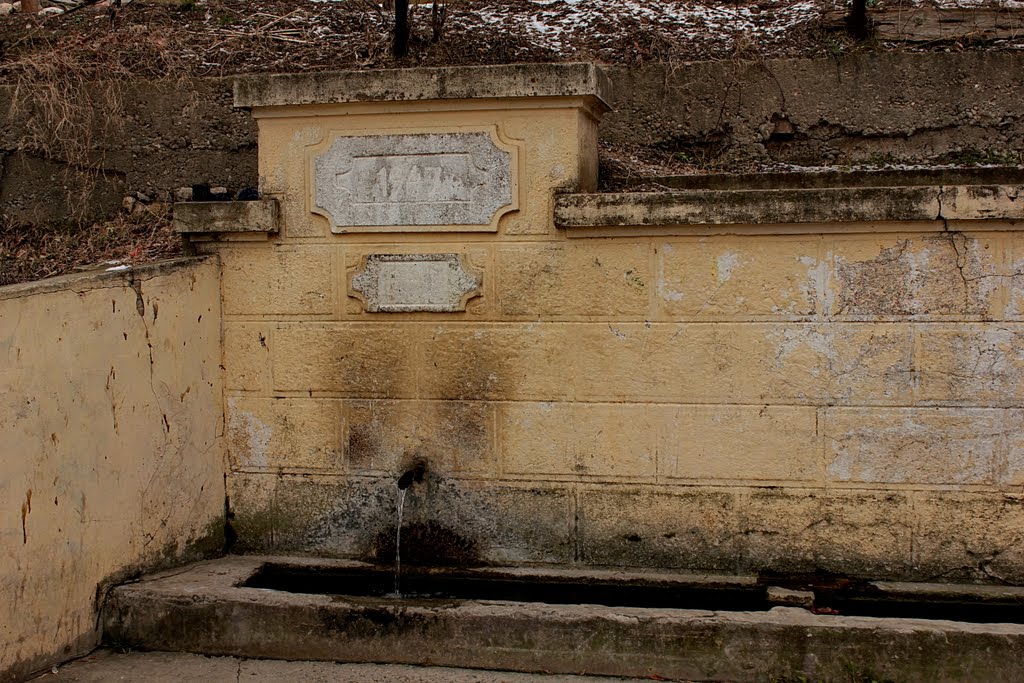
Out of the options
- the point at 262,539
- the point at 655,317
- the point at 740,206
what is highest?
the point at 740,206

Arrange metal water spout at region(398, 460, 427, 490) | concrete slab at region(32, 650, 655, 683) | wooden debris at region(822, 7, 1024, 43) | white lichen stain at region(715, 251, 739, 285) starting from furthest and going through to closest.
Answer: wooden debris at region(822, 7, 1024, 43) < metal water spout at region(398, 460, 427, 490) < white lichen stain at region(715, 251, 739, 285) < concrete slab at region(32, 650, 655, 683)

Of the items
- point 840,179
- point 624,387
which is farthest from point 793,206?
point 624,387

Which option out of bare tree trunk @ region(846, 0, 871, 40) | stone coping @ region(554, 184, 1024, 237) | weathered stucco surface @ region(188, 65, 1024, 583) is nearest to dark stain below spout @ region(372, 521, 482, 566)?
weathered stucco surface @ region(188, 65, 1024, 583)

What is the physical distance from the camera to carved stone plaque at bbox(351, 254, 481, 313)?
18.4 feet

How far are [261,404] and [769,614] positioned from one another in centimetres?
305

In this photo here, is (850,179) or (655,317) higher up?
(850,179)

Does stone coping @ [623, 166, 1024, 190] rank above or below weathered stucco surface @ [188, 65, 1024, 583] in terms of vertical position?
above

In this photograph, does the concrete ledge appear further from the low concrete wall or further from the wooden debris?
the wooden debris

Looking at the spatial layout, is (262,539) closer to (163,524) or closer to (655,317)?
(163,524)

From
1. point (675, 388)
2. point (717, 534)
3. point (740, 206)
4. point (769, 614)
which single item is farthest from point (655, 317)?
point (769, 614)

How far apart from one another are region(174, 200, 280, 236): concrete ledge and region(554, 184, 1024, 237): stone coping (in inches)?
64.8

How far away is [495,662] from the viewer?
483 centimetres

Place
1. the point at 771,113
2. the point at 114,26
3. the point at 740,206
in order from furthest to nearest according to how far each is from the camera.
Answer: the point at 114,26
the point at 771,113
the point at 740,206

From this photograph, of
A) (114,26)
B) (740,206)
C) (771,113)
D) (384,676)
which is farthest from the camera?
(114,26)
